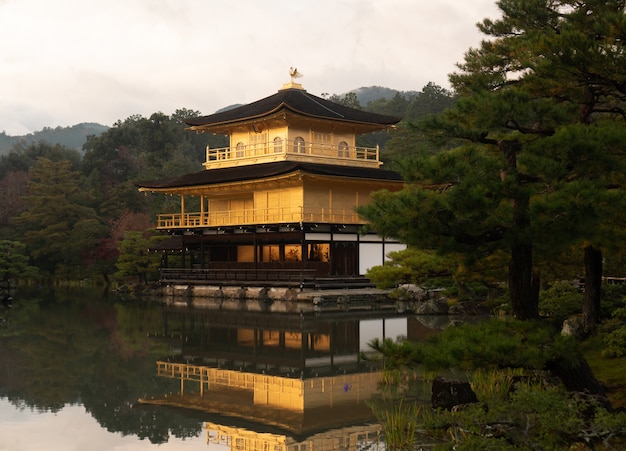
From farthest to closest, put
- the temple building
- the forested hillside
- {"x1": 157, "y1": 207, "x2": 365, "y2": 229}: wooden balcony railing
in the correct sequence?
the forested hillside < the temple building < {"x1": 157, "y1": 207, "x2": 365, "y2": 229}: wooden balcony railing

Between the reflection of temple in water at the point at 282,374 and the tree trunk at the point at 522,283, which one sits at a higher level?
the tree trunk at the point at 522,283

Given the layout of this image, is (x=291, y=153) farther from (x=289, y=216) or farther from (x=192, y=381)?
(x=192, y=381)

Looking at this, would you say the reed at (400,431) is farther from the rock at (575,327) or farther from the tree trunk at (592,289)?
the tree trunk at (592,289)

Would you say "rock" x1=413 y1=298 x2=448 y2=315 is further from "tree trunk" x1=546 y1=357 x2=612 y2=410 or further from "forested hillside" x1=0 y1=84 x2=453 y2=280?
"forested hillside" x1=0 y1=84 x2=453 y2=280

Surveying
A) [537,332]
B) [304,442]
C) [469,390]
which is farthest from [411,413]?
[537,332]

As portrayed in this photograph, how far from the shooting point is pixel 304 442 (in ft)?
32.1

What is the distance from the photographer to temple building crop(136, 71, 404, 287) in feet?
115

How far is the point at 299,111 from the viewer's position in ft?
122

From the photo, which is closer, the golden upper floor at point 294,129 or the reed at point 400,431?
the reed at point 400,431

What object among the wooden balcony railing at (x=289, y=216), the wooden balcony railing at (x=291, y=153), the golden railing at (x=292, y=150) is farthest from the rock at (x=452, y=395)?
the golden railing at (x=292, y=150)

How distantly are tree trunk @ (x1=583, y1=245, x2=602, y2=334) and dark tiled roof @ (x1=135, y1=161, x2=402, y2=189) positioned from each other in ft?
66.9

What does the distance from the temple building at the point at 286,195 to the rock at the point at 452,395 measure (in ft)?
73.7

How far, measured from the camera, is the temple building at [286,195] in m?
35.0

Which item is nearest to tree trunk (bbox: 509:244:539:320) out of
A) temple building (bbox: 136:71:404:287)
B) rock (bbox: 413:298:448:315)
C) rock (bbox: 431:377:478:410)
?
rock (bbox: 431:377:478:410)
